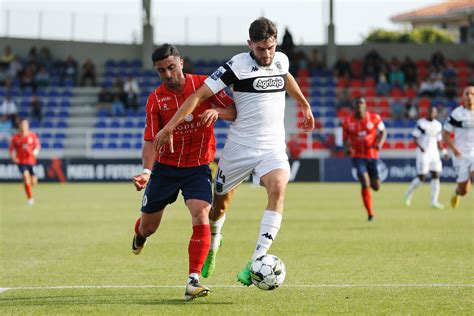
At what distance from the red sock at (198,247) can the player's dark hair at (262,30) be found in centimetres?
180

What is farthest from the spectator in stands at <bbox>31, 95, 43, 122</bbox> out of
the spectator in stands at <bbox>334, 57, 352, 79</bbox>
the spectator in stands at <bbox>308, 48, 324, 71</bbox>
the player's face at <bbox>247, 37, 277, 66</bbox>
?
the player's face at <bbox>247, 37, 277, 66</bbox>

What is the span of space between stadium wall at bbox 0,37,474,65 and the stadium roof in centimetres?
474

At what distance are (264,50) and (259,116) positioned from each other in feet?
2.20

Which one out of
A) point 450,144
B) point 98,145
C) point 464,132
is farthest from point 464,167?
point 98,145

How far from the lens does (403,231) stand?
16719 mm

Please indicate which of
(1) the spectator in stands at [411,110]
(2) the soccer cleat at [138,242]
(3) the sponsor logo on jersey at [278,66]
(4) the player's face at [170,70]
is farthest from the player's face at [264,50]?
(1) the spectator in stands at [411,110]

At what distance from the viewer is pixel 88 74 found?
149ft

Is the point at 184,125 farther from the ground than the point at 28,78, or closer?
closer

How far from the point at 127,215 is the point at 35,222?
2.57 m

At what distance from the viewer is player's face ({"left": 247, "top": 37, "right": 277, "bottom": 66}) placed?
8766 mm

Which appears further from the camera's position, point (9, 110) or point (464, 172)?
point (9, 110)

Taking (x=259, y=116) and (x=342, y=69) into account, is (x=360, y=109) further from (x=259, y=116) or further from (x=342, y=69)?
(x=342, y=69)

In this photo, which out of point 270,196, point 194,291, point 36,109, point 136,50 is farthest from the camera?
point 136,50

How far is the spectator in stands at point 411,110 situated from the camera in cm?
4203
